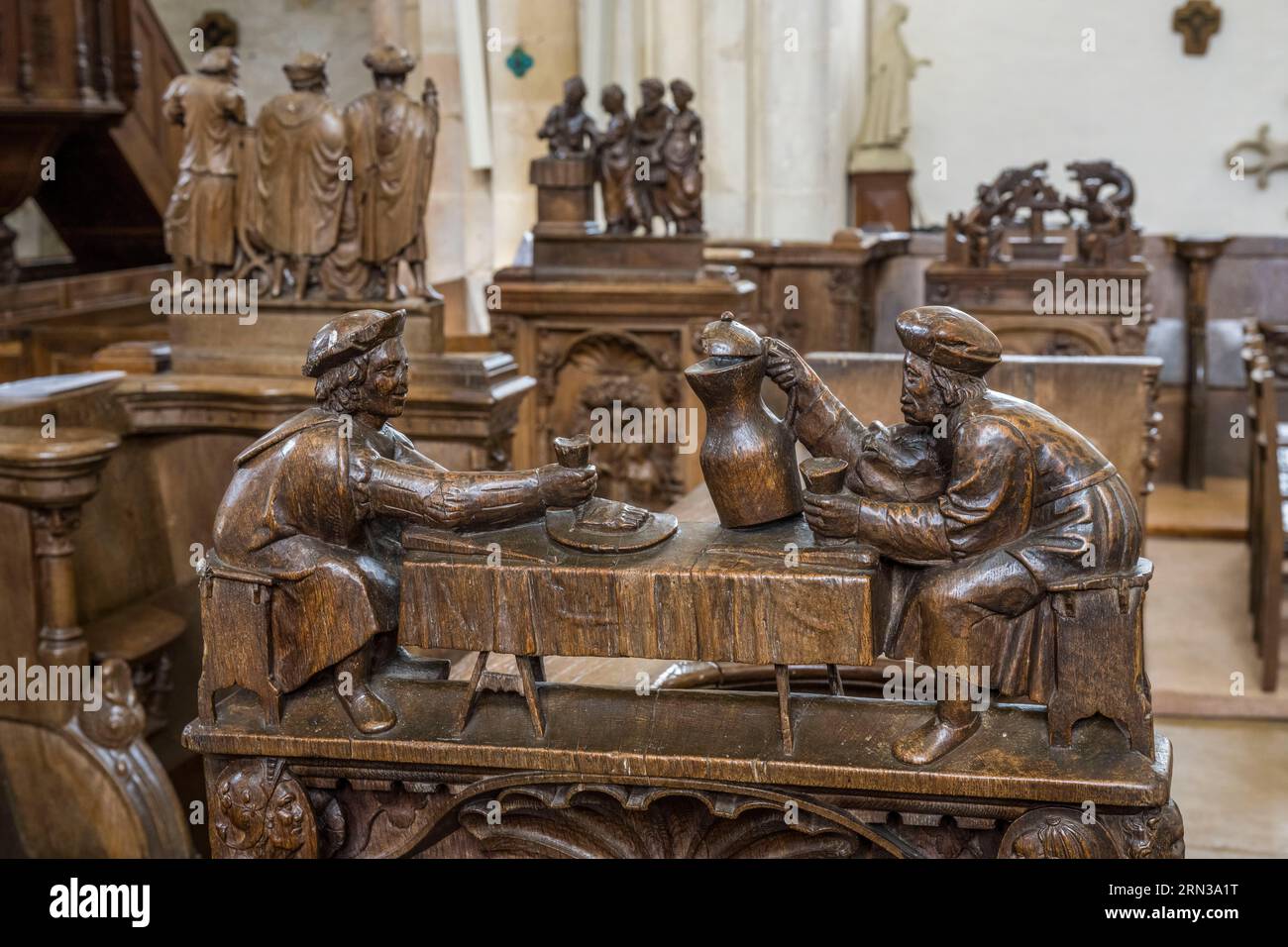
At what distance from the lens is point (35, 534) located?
13.4 ft

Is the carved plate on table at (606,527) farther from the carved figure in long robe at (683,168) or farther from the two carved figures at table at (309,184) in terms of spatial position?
the carved figure in long robe at (683,168)

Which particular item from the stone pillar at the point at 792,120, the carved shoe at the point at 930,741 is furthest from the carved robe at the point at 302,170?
the stone pillar at the point at 792,120

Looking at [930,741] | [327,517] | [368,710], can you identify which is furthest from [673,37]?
[930,741]

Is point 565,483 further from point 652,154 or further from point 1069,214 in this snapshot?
point 1069,214

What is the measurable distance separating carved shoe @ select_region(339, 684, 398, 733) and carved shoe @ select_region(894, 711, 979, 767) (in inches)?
23.8

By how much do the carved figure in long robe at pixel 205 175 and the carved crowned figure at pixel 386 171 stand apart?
1.42 feet

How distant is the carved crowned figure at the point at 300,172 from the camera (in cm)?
503

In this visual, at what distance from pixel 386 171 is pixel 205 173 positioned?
2.05 feet

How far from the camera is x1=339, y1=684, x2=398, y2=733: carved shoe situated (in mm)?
1814

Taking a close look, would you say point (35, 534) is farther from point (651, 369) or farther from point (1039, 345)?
point (1039, 345)

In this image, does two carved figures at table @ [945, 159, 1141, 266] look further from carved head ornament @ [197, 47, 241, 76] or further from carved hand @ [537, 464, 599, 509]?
carved hand @ [537, 464, 599, 509]

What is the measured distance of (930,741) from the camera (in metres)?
1.69

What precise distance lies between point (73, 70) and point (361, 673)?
9935 mm

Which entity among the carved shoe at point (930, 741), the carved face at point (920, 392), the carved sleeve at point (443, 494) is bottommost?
the carved shoe at point (930, 741)
